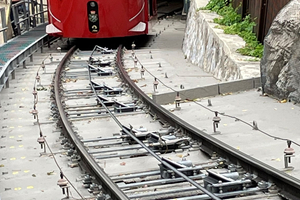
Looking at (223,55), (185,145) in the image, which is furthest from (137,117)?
(223,55)

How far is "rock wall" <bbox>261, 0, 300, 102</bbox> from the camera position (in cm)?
947

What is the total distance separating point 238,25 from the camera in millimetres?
15305

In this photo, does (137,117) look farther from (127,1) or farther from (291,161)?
(127,1)

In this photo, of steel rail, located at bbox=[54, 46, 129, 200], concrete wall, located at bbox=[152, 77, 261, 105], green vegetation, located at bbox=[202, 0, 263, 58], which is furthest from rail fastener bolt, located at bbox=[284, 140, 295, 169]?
green vegetation, located at bbox=[202, 0, 263, 58]

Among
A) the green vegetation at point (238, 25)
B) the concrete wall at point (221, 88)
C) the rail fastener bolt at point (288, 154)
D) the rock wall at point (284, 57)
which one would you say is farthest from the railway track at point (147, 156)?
the green vegetation at point (238, 25)

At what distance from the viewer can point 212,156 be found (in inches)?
287

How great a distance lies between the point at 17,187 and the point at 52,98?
528 centimetres

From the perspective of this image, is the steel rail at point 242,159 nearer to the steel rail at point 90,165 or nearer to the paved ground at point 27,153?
the steel rail at point 90,165

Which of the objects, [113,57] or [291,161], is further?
[113,57]

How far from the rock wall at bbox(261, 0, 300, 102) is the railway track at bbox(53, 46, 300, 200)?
6.63 feet

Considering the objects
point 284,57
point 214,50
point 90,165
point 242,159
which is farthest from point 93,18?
point 242,159

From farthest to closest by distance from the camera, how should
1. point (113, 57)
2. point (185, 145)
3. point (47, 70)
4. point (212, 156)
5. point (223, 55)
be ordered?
point (113, 57) < point (47, 70) < point (223, 55) < point (185, 145) < point (212, 156)

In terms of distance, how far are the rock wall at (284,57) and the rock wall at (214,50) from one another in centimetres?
110

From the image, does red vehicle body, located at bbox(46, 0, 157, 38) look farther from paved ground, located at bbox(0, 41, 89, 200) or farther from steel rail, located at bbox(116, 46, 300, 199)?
steel rail, located at bbox(116, 46, 300, 199)
